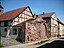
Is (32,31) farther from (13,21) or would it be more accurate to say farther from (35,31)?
(13,21)

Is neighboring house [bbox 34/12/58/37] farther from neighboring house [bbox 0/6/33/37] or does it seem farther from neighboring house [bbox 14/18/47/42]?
neighboring house [bbox 14/18/47/42]

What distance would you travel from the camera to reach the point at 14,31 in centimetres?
3244

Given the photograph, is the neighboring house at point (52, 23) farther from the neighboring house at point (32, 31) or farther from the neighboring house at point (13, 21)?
the neighboring house at point (32, 31)

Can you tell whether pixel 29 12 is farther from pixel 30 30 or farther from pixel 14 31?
pixel 30 30

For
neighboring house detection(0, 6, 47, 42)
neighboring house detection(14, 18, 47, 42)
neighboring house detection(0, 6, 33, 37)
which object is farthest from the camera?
neighboring house detection(0, 6, 33, 37)

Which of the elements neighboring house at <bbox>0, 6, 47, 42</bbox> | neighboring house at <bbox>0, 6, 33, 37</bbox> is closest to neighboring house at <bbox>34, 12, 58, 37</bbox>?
neighboring house at <bbox>0, 6, 47, 42</bbox>

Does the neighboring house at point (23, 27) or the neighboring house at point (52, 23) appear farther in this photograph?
the neighboring house at point (52, 23)

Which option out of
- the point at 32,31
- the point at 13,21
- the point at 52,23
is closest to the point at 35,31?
the point at 32,31

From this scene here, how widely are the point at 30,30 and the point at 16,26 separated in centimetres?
749

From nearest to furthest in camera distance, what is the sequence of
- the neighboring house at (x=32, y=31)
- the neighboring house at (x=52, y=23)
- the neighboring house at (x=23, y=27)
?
the neighboring house at (x=32, y=31) → the neighboring house at (x=23, y=27) → the neighboring house at (x=52, y=23)

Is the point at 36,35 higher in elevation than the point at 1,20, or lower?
lower

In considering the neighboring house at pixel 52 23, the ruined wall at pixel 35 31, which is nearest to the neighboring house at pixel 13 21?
the ruined wall at pixel 35 31

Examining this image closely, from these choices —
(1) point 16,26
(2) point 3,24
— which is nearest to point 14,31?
(1) point 16,26

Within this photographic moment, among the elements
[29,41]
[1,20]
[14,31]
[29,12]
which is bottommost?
[29,41]
